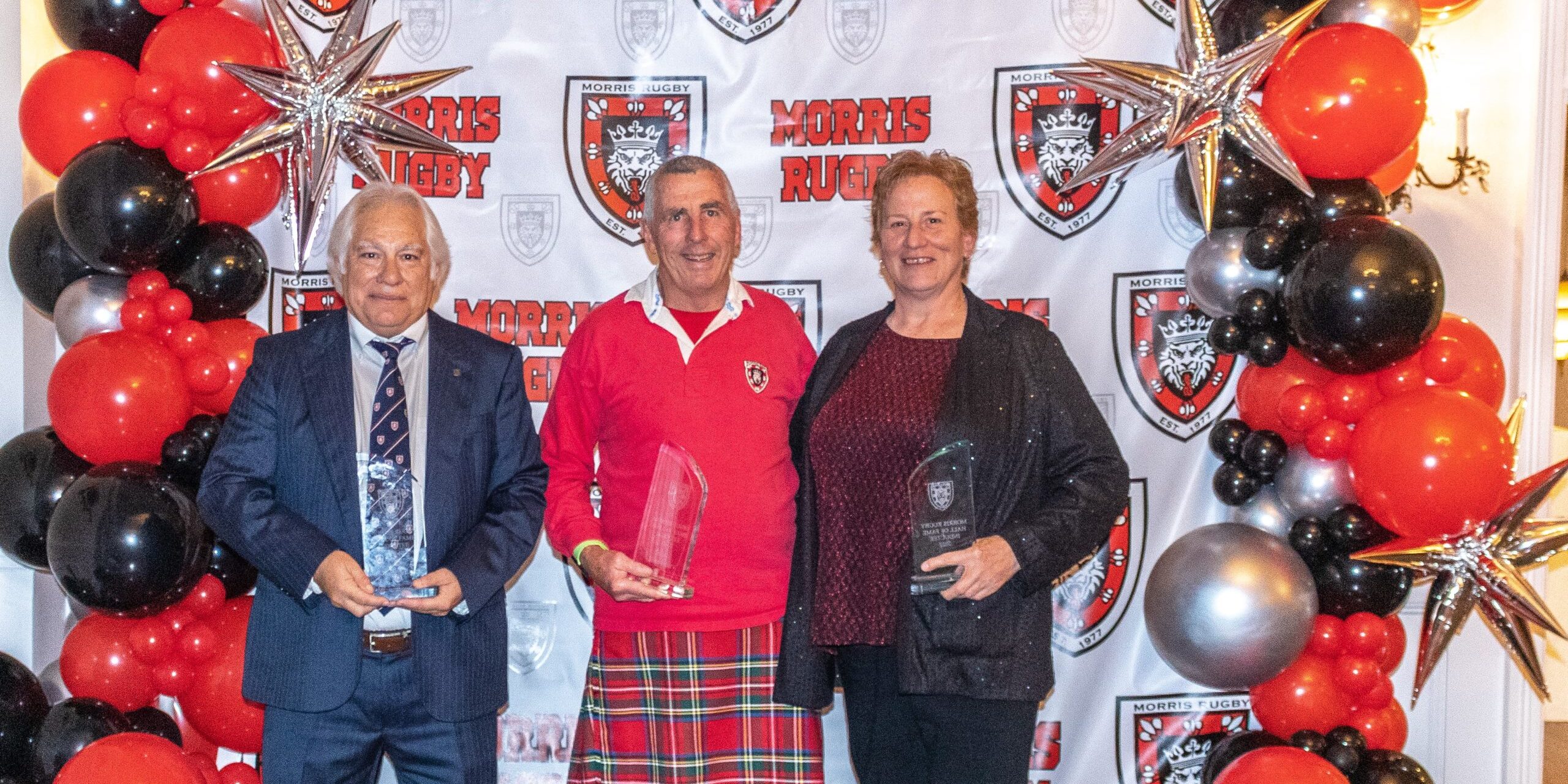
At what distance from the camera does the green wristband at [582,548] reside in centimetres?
261

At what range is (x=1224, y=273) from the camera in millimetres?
2889

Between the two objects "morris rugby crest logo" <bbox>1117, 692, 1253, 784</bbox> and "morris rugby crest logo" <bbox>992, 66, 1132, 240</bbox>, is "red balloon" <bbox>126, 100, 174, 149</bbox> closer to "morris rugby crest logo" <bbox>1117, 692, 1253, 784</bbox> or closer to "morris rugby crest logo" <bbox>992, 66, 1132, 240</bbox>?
"morris rugby crest logo" <bbox>992, 66, 1132, 240</bbox>

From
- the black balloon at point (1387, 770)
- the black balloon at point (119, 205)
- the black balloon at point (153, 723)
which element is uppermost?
the black balloon at point (119, 205)

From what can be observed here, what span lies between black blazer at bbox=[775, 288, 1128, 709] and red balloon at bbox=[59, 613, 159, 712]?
1.56 metres

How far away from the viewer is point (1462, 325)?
2875 millimetres

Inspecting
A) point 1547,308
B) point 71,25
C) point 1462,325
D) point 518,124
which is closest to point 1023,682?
point 1462,325

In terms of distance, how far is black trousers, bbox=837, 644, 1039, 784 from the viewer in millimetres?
2371

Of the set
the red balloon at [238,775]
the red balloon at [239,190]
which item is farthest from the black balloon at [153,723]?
the red balloon at [239,190]

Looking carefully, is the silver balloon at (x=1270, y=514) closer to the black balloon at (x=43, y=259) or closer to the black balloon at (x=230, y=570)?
the black balloon at (x=230, y=570)

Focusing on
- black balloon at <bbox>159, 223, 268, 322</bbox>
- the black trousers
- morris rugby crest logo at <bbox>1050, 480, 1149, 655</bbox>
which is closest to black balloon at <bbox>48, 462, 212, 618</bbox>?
black balloon at <bbox>159, 223, 268, 322</bbox>

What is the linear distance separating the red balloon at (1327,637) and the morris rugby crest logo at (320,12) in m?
3.07

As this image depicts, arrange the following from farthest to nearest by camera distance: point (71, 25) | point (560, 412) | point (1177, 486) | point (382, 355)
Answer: point (1177, 486)
point (71, 25)
point (560, 412)
point (382, 355)

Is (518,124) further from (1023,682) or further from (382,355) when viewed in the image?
(1023,682)

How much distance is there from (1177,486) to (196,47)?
2.73 metres
